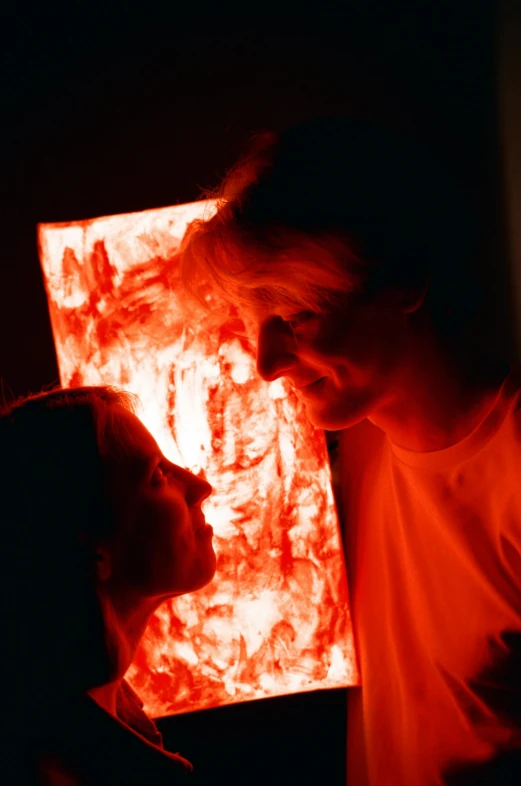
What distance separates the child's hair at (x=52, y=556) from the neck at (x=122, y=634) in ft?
0.06

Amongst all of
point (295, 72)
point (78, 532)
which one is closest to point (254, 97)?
point (295, 72)

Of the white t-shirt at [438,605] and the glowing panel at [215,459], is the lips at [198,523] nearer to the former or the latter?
the glowing panel at [215,459]

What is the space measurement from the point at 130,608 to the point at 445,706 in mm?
485

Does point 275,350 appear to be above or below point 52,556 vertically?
above

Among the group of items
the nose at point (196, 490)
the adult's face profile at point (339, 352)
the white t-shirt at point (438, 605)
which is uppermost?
the adult's face profile at point (339, 352)

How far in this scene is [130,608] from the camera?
987mm

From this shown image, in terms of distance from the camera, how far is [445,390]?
3.60ft

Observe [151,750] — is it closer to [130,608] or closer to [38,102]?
[130,608]

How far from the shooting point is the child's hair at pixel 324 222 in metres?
0.99

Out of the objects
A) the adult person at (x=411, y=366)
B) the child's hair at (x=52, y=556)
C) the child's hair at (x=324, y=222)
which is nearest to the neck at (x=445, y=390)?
the adult person at (x=411, y=366)

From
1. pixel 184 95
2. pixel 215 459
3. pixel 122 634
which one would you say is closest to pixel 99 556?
pixel 122 634

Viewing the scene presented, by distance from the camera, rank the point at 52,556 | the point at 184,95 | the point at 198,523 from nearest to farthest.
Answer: the point at 52,556 → the point at 198,523 → the point at 184,95

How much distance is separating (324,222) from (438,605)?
1.93ft

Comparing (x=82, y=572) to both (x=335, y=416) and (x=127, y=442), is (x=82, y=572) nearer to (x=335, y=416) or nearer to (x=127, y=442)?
(x=127, y=442)
